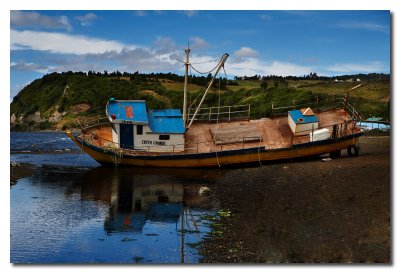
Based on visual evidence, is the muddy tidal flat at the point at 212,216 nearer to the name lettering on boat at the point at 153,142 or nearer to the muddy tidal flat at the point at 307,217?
the muddy tidal flat at the point at 307,217

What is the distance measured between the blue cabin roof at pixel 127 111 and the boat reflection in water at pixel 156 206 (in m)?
Result: 2.63

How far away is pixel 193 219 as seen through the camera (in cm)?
1442

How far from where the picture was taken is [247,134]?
2416cm

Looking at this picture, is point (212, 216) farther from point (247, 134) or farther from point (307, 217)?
point (247, 134)

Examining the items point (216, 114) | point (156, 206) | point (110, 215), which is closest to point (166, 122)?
point (156, 206)

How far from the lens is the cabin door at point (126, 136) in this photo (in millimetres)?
23922

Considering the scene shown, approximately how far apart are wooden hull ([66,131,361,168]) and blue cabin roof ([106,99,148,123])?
186cm

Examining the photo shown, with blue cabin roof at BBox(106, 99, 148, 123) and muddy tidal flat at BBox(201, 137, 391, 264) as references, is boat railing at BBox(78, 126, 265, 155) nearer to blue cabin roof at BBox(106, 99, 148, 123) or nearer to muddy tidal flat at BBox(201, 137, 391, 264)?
blue cabin roof at BBox(106, 99, 148, 123)

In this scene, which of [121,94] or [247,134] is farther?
[121,94]

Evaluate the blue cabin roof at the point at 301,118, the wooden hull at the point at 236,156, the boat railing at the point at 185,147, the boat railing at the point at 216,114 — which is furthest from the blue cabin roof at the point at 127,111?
the blue cabin roof at the point at 301,118

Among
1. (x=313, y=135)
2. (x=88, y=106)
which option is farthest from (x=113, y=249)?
(x=88, y=106)

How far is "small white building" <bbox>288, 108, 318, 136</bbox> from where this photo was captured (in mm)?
23969

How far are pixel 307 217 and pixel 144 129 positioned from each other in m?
12.6
